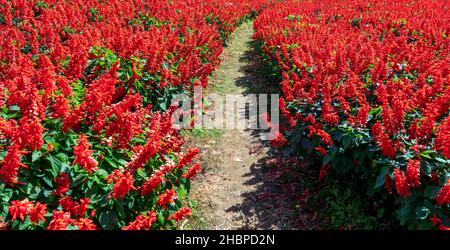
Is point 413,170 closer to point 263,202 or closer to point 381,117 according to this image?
point 381,117

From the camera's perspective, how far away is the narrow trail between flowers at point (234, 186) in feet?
18.3

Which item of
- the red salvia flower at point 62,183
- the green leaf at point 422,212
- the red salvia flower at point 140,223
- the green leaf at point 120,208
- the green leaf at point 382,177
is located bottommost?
the green leaf at point 422,212

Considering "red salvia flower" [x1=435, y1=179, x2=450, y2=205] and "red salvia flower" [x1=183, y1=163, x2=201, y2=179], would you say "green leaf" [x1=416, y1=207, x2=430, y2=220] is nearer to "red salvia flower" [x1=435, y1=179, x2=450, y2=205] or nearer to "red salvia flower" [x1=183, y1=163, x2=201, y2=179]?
"red salvia flower" [x1=435, y1=179, x2=450, y2=205]

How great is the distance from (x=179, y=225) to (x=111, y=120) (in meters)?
1.89

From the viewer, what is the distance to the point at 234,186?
252 inches

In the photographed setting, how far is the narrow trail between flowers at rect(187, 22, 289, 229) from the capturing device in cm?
557

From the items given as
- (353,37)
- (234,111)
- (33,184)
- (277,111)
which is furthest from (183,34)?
(33,184)

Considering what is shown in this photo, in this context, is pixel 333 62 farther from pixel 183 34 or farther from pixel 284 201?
pixel 183 34

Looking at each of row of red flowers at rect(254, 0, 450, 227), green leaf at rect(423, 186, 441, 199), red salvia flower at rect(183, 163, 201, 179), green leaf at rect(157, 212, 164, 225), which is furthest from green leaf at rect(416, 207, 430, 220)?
green leaf at rect(157, 212, 164, 225)

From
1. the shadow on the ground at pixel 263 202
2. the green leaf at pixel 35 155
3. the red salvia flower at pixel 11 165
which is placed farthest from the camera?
the shadow on the ground at pixel 263 202

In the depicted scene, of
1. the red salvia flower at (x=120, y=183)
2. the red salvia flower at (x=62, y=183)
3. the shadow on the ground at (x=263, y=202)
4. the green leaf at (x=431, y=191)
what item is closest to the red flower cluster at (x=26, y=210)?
the red salvia flower at (x=62, y=183)

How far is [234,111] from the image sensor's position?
9.48m

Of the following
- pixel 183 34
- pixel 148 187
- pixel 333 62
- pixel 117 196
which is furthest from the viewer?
pixel 183 34

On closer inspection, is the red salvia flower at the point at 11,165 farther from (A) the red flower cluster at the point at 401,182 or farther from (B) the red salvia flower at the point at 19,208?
(A) the red flower cluster at the point at 401,182
